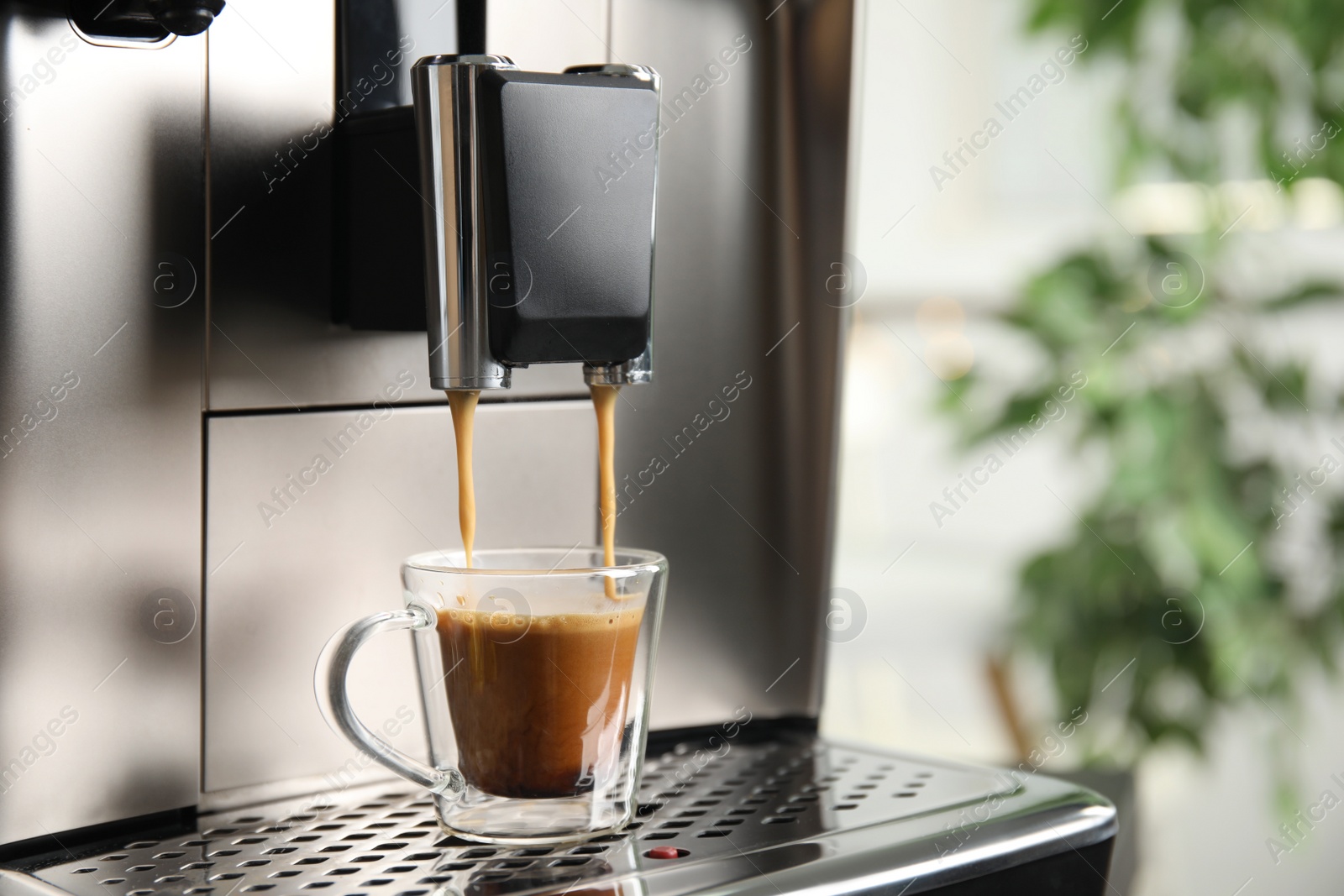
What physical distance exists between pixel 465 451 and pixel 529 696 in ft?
0.32

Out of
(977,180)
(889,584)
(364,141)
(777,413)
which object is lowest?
(889,584)

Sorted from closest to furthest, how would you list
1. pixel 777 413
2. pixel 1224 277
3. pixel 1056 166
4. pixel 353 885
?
pixel 353 885 < pixel 777 413 < pixel 1224 277 < pixel 1056 166

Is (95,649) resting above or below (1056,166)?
below

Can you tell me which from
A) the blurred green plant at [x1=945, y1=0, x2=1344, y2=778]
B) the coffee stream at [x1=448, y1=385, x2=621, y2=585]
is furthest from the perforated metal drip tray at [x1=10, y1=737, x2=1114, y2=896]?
the blurred green plant at [x1=945, y1=0, x2=1344, y2=778]

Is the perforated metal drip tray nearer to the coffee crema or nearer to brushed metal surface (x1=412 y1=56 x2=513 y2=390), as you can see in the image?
the coffee crema

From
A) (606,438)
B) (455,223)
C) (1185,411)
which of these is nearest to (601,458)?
(606,438)

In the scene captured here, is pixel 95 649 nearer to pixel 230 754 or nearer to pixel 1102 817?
pixel 230 754

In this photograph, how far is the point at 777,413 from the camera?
700mm

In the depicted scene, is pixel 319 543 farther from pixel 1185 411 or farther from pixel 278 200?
pixel 1185 411

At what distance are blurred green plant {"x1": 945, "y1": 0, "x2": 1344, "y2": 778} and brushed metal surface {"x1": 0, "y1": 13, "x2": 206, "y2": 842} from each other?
861mm

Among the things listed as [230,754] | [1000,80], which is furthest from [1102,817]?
[1000,80]

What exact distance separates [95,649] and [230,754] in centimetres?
7

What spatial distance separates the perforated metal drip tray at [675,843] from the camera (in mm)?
452

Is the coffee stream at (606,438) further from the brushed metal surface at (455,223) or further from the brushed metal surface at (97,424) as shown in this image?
the brushed metal surface at (97,424)
